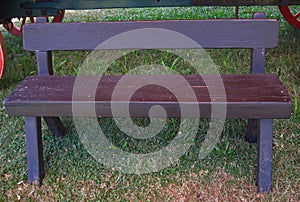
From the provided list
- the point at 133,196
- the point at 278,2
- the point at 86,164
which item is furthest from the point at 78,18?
the point at 133,196

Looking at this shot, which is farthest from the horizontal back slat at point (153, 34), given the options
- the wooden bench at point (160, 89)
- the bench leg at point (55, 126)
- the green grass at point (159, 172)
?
the green grass at point (159, 172)

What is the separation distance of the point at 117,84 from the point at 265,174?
85 centimetres

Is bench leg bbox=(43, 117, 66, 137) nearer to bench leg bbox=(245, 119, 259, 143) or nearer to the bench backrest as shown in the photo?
the bench backrest

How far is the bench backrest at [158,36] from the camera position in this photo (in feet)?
7.18

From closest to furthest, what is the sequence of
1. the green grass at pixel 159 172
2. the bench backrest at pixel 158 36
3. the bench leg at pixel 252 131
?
the green grass at pixel 159 172 → the bench backrest at pixel 158 36 → the bench leg at pixel 252 131

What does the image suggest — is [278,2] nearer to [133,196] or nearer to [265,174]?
[265,174]

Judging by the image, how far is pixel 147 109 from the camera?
72.9 inches

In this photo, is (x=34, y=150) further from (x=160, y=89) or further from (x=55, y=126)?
(x=160, y=89)

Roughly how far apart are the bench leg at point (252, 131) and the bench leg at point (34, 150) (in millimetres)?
1159

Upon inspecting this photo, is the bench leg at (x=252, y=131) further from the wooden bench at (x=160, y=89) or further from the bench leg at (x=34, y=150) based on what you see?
the bench leg at (x=34, y=150)

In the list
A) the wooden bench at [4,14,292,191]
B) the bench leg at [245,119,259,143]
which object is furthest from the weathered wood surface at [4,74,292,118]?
the bench leg at [245,119,259,143]

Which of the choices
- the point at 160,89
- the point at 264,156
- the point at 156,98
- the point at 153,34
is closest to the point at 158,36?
the point at 153,34

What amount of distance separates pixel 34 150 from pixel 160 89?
0.71 m

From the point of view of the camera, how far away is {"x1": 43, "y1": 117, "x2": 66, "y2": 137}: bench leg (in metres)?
2.47
